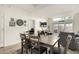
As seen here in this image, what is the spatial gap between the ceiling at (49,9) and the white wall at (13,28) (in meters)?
0.11

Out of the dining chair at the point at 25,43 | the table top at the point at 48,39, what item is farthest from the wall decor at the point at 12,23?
the table top at the point at 48,39

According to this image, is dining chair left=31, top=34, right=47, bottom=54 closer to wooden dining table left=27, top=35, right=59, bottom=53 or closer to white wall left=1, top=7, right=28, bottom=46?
wooden dining table left=27, top=35, right=59, bottom=53

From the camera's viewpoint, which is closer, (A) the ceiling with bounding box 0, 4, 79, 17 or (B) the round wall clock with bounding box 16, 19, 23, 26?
(A) the ceiling with bounding box 0, 4, 79, 17

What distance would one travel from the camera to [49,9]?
73.7 inches

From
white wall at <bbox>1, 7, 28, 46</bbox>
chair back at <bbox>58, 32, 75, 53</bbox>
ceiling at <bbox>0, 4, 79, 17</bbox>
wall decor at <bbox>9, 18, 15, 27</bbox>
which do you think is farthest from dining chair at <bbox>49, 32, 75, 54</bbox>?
wall decor at <bbox>9, 18, 15, 27</bbox>

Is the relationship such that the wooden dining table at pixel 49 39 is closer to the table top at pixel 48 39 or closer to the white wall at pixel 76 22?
the table top at pixel 48 39

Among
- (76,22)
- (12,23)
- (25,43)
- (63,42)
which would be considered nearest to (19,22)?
(12,23)

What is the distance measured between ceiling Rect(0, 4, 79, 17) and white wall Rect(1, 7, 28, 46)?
114 millimetres

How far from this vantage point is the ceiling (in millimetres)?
1778

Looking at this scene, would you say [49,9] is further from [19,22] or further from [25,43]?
[25,43]

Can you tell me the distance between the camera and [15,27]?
6.51 feet

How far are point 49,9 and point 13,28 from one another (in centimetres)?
86

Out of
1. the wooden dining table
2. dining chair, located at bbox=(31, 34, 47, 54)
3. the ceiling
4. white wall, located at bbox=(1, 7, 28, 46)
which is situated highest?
the ceiling

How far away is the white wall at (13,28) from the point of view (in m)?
1.86
